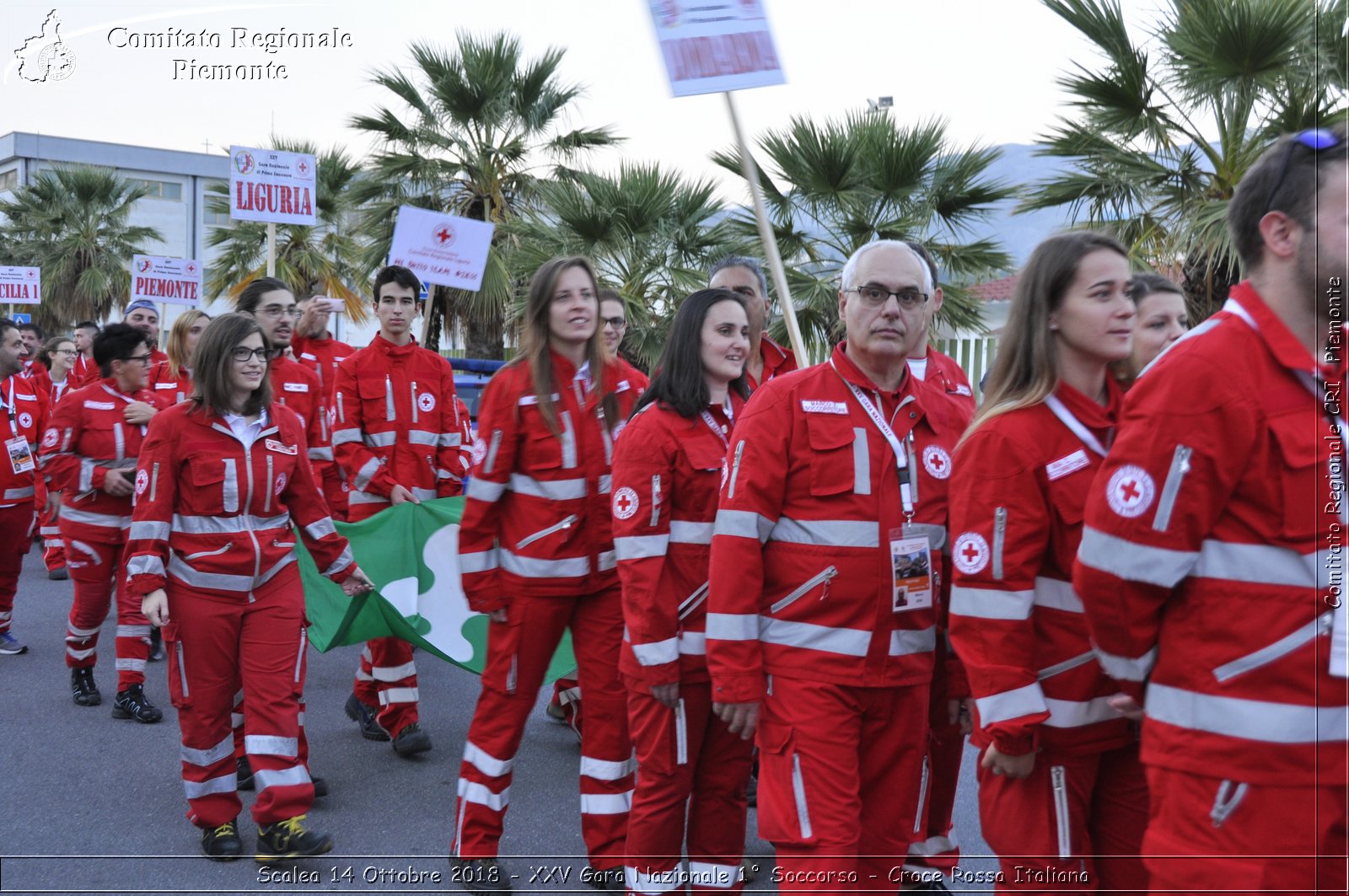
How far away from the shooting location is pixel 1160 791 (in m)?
2.40

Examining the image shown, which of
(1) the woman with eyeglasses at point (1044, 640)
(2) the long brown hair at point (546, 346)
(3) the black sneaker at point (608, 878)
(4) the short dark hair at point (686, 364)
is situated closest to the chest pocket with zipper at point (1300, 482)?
(1) the woman with eyeglasses at point (1044, 640)

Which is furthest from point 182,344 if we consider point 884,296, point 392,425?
point 884,296

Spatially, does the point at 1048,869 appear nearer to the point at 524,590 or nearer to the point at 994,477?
the point at 994,477

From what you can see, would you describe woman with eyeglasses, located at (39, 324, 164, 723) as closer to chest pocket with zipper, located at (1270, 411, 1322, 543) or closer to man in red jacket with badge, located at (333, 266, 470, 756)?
man in red jacket with badge, located at (333, 266, 470, 756)

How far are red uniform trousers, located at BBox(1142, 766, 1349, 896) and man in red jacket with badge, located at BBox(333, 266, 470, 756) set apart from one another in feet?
16.7

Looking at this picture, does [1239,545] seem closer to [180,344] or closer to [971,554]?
[971,554]

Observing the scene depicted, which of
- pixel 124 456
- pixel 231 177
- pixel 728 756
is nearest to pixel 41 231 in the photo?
pixel 231 177

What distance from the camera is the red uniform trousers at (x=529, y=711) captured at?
14.6 feet

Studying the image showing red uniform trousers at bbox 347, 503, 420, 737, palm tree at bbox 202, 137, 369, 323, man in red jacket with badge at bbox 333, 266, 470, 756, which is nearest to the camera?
red uniform trousers at bbox 347, 503, 420, 737

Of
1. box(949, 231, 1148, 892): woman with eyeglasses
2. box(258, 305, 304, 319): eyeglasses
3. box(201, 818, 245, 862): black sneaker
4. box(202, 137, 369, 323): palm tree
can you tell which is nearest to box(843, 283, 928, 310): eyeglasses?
box(949, 231, 1148, 892): woman with eyeglasses

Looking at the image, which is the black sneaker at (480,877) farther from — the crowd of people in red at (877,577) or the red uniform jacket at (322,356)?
the red uniform jacket at (322,356)

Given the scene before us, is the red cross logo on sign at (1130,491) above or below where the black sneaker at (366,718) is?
above

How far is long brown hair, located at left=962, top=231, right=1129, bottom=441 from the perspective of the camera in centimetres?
310

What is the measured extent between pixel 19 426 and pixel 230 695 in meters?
6.54
